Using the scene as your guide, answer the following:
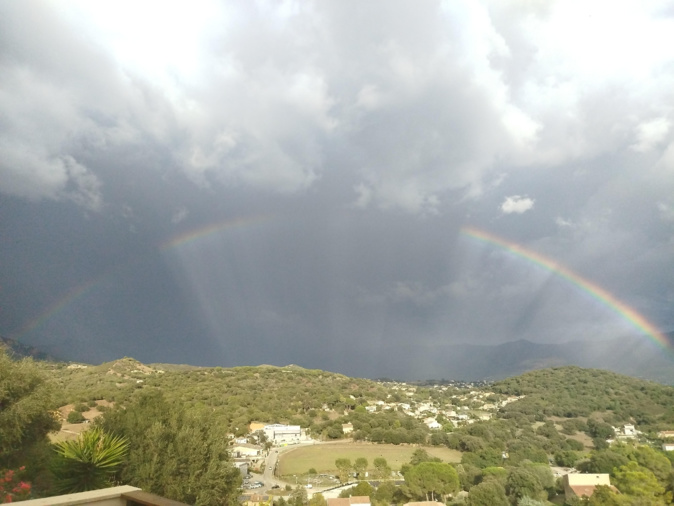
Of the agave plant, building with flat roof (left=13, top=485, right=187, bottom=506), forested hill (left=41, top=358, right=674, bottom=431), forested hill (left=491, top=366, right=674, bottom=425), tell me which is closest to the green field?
forested hill (left=41, top=358, right=674, bottom=431)

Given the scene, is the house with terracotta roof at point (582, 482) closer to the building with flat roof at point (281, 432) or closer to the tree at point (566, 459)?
the tree at point (566, 459)

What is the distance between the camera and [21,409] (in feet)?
42.1

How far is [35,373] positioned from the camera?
14164 mm

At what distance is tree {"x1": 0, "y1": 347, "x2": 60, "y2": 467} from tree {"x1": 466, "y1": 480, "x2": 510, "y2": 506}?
25.8m

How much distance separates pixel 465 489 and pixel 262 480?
707 inches

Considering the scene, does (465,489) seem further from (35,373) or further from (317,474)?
(35,373)

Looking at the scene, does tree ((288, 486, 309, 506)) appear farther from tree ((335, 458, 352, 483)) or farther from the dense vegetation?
tree ((335, 458, 352, 483))

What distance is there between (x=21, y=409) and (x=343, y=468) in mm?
30802

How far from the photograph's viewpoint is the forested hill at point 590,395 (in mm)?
82250

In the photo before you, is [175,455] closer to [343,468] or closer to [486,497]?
[486,497]

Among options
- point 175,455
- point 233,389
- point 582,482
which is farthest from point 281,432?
point 175,455

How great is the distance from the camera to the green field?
133 ft

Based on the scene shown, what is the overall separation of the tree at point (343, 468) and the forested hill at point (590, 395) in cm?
5681

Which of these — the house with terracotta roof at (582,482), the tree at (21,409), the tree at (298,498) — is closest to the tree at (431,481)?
the house with terracotta roof at (582,482)
